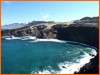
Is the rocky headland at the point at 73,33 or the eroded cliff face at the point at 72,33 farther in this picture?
the eroded cliff face at the point at 72,33

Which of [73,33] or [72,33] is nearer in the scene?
[73,33]

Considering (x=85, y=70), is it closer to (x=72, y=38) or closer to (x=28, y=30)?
(x=72, y=38)

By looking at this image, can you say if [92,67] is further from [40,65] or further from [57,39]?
[57,39]

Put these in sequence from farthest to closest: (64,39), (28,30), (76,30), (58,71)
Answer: (28,30), (64,39), (76,30), (58,71)

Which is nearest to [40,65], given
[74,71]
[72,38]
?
[74,71]

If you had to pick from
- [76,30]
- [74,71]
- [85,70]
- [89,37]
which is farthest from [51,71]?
[76,30]

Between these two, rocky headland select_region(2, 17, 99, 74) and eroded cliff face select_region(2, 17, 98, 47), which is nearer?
rocky headland select_region(2, 17, 99, 74)

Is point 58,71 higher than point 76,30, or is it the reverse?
point 76,30

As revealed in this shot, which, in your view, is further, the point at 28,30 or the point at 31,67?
the point at 28,30

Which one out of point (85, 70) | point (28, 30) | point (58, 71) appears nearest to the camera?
point (85, 70)
